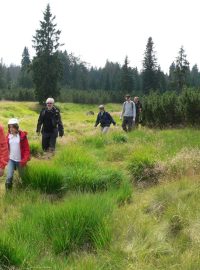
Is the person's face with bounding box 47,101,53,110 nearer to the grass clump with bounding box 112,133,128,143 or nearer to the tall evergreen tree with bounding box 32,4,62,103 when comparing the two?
the grass clump with bounding box 112,133,128,143

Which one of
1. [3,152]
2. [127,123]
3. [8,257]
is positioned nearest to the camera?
[8,257]

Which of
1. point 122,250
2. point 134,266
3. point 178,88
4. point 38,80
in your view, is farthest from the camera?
point 178,88

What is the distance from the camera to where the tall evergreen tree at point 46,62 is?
192 feet

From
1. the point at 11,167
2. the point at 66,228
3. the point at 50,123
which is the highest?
the point at 50,123

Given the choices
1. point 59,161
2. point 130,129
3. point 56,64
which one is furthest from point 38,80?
point 59,161

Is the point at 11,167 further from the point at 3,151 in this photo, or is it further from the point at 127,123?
the point at 127,123

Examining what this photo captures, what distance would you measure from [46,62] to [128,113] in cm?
4328

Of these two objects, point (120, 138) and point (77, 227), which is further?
point (120, 138)

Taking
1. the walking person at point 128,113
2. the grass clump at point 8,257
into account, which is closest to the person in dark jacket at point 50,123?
the walking person at point 128,113

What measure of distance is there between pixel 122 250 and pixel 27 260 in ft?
3.52

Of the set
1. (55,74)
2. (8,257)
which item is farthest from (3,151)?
(55,74)

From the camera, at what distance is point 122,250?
4.73m

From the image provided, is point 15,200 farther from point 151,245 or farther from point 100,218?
point 151,245

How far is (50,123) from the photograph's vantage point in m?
11.5
